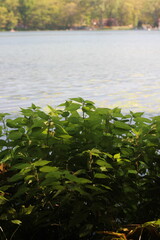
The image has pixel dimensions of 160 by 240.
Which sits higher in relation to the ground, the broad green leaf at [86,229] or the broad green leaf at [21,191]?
the broad green leaf at [21,191]

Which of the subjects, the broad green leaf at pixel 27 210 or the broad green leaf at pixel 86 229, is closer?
the broad green leaf at pixel 86 229

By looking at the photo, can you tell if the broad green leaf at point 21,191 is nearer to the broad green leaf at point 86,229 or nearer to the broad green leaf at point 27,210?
the broad green leaf at point 27,210

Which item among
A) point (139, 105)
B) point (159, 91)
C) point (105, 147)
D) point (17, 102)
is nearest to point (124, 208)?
point (105, 147)

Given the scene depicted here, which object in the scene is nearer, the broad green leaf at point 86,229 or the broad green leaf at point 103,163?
the broad green leaf at point 86,229

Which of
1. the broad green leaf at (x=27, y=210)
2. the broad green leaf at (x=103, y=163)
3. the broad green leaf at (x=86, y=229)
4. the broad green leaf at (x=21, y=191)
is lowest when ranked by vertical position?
the broad green leaf at (x=86, y=229)

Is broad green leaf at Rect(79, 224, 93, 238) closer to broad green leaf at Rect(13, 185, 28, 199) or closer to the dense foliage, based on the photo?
the dense foliage

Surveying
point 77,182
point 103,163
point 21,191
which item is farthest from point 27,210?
point 103,163

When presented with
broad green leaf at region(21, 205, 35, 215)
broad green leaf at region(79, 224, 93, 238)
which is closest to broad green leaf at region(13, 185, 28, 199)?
broad green leaf at region(21, 205, 35, 215)

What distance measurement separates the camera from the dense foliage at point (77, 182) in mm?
2514

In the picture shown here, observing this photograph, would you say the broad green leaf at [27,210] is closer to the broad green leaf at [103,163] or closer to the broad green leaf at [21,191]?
the broad green leaf at [21,191]

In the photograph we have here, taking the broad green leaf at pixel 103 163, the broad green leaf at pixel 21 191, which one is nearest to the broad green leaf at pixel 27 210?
the broad green leaf at pixel 21 191

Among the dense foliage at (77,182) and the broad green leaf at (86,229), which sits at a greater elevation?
the dense foliage at (77,182)

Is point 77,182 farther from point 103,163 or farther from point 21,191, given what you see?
point 21,191

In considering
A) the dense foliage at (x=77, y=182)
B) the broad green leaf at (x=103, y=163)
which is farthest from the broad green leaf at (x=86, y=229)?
the broad green leaf at (x=103, y=163)
